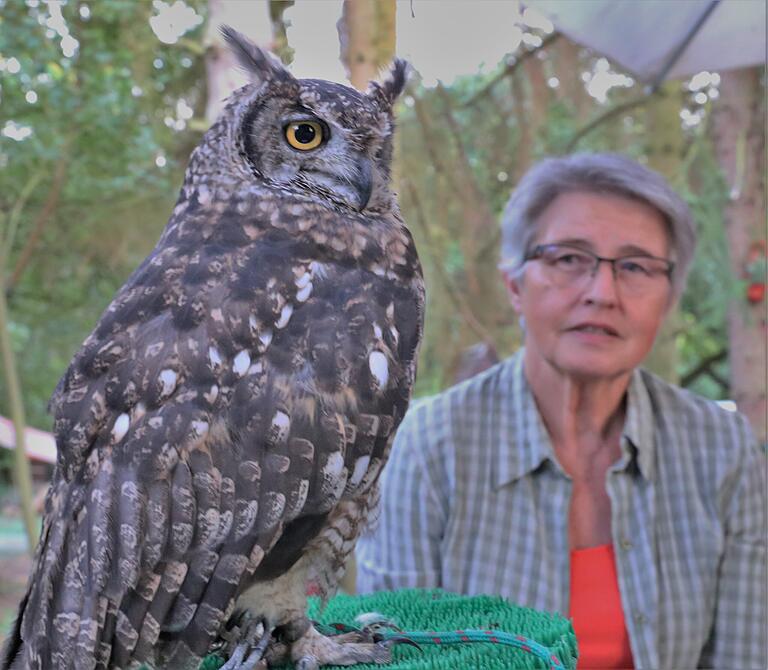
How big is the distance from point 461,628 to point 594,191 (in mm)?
1128

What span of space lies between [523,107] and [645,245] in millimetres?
2088

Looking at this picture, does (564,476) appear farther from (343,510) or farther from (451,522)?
(343,510)

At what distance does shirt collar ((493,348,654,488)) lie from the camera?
6.10 ft

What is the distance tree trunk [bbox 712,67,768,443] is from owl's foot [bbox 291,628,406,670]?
250 centimetres

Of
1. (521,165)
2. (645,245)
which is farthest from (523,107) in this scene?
(645,245)

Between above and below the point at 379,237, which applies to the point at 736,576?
below

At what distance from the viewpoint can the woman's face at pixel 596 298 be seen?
70.7 inches

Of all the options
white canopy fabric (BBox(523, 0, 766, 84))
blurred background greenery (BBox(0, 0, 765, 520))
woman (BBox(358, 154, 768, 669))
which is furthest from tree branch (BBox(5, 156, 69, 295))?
white canopy fabric (BBox(523, 0, 766, 84))

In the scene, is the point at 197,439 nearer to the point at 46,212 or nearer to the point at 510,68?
the point at 46,212

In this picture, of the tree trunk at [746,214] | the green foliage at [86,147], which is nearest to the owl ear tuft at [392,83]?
the green foliage at [86,147]

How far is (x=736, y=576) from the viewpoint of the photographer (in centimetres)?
185

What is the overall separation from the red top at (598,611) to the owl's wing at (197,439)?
39.5 inches

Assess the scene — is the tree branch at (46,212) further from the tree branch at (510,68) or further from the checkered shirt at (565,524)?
the checkered shirt at (565,524)

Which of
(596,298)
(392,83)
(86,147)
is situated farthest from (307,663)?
(86,147)
